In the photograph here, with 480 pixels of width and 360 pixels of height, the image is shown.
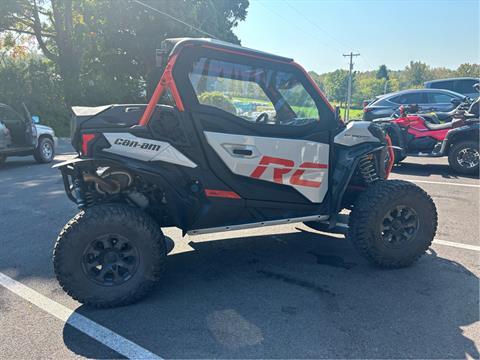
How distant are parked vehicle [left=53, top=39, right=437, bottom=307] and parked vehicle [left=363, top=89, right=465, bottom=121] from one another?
8763 mm

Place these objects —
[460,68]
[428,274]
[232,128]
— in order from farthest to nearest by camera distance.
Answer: [460,68] < [428,274] < [232,128]

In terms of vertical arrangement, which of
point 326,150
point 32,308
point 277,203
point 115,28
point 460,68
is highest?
point 460,68

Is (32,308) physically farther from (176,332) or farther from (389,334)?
(389,334)

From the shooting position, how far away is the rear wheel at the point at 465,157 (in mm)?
7934

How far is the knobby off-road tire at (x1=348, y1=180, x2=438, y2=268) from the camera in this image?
357 cm

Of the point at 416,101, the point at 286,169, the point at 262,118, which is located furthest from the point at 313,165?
the point at 416,101

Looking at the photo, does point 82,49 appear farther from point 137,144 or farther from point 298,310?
point 298,310

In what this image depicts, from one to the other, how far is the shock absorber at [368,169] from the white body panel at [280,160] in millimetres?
471

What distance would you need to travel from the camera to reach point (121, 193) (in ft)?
11.0

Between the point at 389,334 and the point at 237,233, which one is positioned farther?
the point at 237,233

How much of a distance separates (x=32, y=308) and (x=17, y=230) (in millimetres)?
2234

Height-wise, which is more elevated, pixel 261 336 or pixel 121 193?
pixel 121 193

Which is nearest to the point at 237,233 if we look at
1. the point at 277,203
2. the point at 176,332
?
the point at 277,203

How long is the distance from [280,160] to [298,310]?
1308 mm
